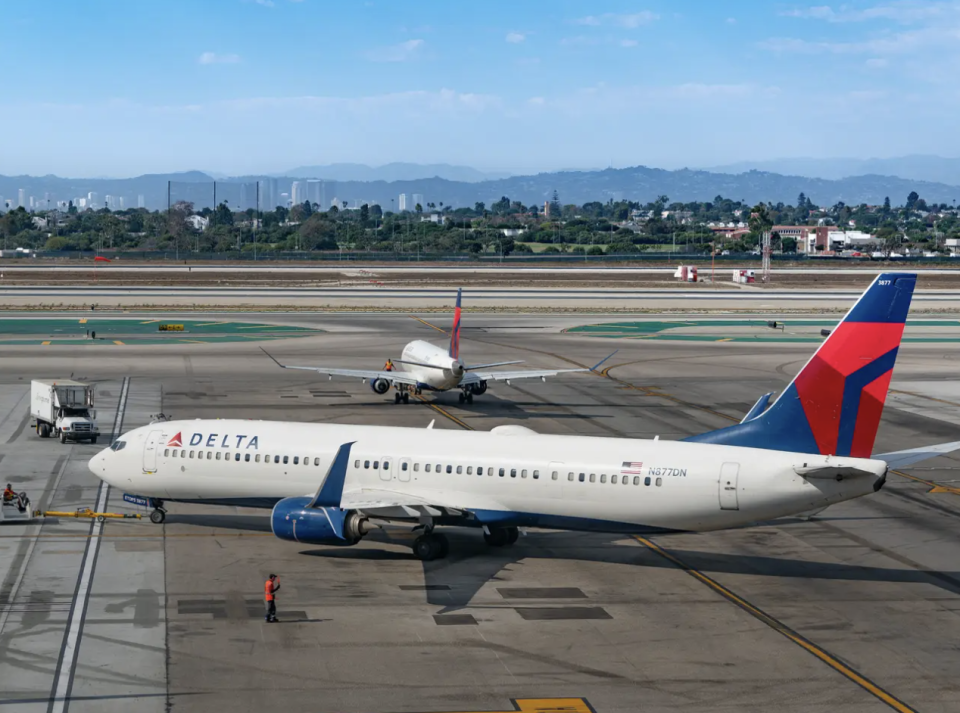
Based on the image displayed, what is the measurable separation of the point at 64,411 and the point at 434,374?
20663mm

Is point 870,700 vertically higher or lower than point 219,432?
lower

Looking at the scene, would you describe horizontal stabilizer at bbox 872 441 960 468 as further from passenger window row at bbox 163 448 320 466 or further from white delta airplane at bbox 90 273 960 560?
passenger window row at bbox 163 448 320 466

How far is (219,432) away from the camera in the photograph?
130ft

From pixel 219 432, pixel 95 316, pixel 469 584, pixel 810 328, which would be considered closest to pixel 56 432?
pixel 219 432

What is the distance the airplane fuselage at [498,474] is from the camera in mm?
33062

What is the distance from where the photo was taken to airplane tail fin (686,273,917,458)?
32094 mm

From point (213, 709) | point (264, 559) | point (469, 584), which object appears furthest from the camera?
point (264, 559)

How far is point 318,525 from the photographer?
112ft

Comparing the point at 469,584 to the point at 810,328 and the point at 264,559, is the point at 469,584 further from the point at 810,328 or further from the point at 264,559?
the point at 810,328

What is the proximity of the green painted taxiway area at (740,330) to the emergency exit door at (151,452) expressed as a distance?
76.5 m

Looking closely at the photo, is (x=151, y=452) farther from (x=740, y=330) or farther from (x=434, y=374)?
(x=740, y=330)

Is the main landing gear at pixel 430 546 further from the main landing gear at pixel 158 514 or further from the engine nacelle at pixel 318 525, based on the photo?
the main landing gear at pixel 158 514

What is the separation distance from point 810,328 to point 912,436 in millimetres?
62318

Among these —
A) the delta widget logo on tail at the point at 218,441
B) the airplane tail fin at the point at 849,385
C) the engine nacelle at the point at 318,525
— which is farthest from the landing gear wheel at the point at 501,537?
the airplane tail fin at the point at 849,385
